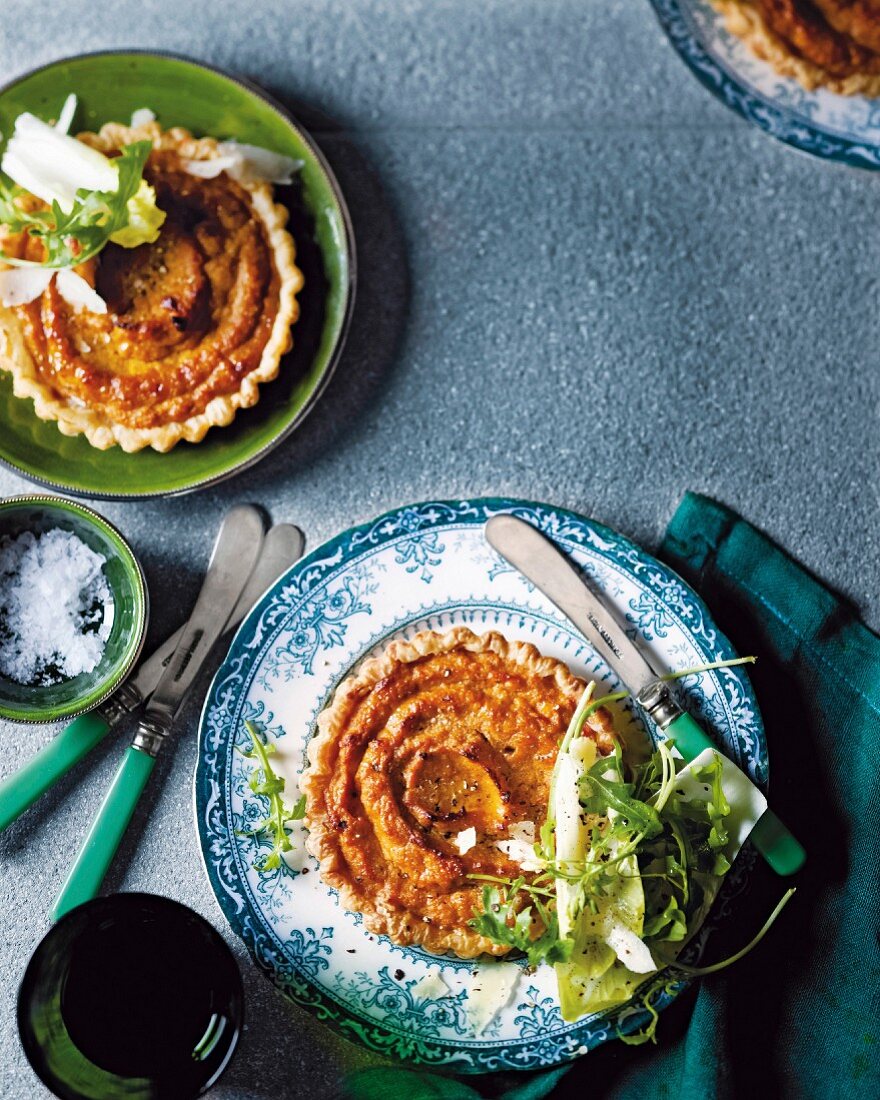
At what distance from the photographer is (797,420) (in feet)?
9.56

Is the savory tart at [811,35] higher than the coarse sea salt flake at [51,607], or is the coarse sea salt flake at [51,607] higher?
the savory tart at [811,35]

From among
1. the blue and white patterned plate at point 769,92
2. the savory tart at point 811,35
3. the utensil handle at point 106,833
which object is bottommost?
the utensil handle at point 106,833

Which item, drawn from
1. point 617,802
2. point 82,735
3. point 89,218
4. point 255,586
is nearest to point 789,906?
point 617,802

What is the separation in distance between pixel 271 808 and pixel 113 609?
23.7 inches

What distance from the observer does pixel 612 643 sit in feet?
8.66

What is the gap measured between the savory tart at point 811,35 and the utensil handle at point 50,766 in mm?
2325

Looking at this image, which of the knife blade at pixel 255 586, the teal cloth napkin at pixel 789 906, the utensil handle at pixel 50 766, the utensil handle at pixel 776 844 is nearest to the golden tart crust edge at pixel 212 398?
the knife blade at pixel 255 586

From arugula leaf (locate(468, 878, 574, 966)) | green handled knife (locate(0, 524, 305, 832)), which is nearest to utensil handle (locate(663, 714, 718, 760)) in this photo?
arugula leaf (locate(468, 878, 574, 966))

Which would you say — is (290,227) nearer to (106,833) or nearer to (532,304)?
(532,304)

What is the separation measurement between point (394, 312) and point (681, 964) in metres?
1.69

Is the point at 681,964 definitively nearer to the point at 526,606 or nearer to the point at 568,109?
the point at 526,606

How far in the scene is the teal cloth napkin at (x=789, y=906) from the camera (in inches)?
103

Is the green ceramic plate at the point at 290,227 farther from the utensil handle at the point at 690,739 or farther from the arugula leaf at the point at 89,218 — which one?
the utensil handle at the point at 690,739

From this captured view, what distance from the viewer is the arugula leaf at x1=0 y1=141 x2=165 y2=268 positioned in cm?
266
